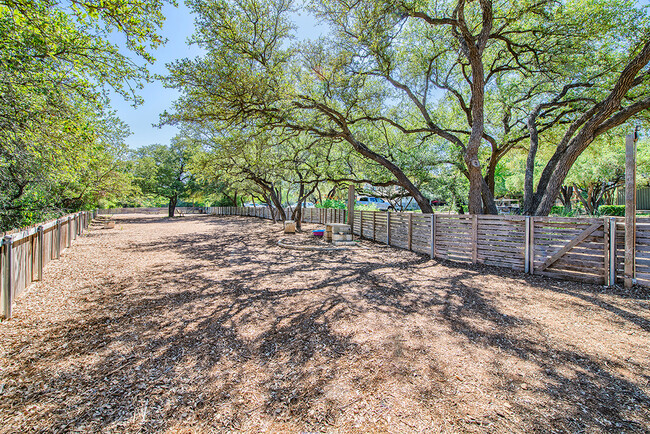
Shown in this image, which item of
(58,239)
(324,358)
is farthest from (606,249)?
(58,239)

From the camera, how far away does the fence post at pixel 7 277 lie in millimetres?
3758

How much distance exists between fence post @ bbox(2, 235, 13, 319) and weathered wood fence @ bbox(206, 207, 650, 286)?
8.97 metres

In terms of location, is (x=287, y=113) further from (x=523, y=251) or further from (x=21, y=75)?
(x=523, y=251)

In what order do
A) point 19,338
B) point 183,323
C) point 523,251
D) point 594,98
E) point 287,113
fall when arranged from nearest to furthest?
1. point 19,338
2. point 183,323
3. point 523,251
4. point 594,98
5. point 287,113

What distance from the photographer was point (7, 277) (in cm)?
384

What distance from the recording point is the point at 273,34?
8.52 meters

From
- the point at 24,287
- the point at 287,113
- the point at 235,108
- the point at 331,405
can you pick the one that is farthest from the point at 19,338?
the point at 287,113

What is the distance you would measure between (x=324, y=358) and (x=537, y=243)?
6097 mm

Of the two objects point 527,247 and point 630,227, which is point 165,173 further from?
point 630,227

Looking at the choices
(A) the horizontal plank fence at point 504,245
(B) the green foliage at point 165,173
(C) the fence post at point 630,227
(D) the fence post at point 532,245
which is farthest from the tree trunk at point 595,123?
(B) the green foliage at point 165,173

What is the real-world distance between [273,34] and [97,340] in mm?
8816

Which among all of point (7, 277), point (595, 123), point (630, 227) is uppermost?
point (595, 123)

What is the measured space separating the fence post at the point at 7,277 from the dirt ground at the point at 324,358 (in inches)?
9.7

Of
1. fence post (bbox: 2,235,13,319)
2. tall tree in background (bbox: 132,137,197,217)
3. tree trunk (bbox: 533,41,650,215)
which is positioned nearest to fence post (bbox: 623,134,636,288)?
tree trunk (bbox: 533,41,650,215)
